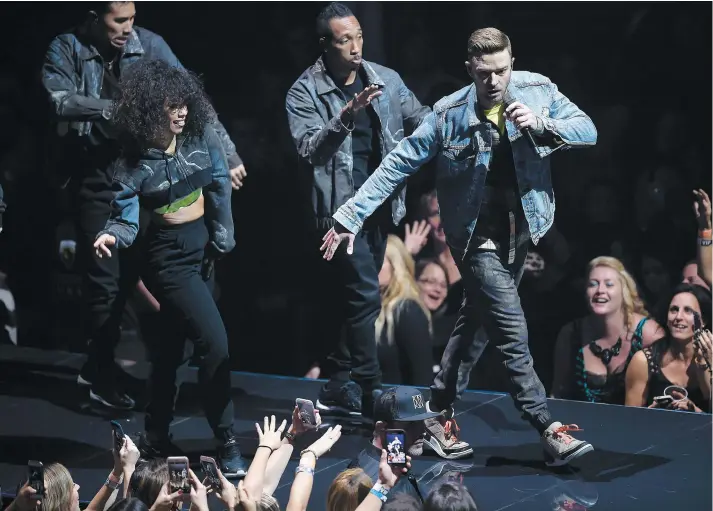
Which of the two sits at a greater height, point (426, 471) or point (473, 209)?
point (473, 209)

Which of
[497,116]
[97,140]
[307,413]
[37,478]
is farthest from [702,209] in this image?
[37,478]

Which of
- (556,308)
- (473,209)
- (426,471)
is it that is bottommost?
(426,471)

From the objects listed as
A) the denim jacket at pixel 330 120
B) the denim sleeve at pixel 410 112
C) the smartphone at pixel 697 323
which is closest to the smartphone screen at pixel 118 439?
the denim jacket at pixel 330 120

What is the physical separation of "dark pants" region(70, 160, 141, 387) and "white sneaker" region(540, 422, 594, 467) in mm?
2500

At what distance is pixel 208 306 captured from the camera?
6.75 m

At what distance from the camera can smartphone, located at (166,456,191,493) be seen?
5.22 m

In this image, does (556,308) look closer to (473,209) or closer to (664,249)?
(664,249)

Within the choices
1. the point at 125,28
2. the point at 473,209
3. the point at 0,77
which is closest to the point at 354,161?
the point at 473,209

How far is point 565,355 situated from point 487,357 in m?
0.44

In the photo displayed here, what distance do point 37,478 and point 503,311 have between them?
7.34 ft

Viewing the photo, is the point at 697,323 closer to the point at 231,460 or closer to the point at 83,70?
the point at 231,460

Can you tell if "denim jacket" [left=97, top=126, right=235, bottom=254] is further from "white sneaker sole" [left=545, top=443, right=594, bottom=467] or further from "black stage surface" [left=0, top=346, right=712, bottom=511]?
"white sneaker sole" [left=545, top=443, right=594, bottom=467]

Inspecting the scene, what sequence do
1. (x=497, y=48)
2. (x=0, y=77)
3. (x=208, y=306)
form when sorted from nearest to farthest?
(x=497, y=48) < (x=208, y=306) < (x=0, y=77)

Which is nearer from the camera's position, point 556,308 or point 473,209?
point 473,209
